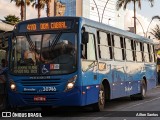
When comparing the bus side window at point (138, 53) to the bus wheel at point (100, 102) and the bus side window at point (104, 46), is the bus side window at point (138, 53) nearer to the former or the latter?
the bus side window at point (104, 46)

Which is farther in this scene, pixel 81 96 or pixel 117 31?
pixel 117 31

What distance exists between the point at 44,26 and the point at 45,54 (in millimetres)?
935

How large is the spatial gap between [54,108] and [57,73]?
3906 millimetres

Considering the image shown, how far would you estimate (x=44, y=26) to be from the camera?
44.1 feet

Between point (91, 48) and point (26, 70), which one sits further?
point (91, 48)

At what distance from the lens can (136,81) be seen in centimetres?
1953

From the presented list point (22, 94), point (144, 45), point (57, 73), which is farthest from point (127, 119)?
point (144, 45)

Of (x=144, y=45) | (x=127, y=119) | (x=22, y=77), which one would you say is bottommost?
(x=127, y=119)

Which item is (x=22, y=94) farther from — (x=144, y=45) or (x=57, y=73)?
(x=144, y=45)

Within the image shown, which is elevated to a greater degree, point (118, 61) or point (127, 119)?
point (118, 61)

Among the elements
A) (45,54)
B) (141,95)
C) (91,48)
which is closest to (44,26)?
(45,54)

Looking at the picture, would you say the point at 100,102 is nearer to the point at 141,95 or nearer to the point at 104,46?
the point at 104,46

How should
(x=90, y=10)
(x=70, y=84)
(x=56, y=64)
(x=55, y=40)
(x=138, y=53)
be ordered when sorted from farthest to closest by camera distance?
(x=90, y=10) → (x=138, y=53) → (x=55, y=40) → (x=56, y=64) → (x=70, y=84)

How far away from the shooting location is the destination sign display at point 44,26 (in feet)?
43.5
